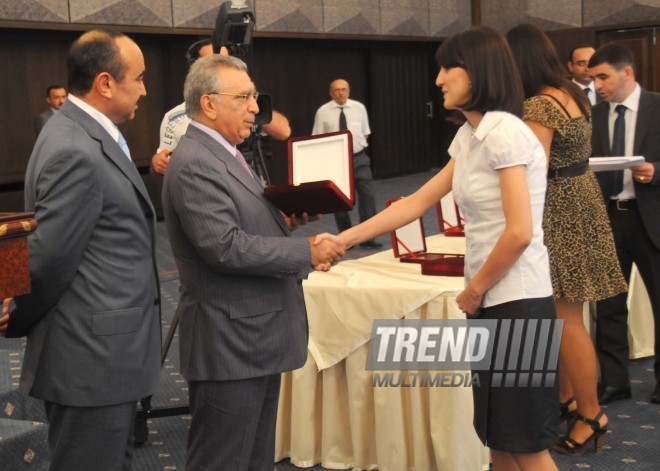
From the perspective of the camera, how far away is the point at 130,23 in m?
10.2

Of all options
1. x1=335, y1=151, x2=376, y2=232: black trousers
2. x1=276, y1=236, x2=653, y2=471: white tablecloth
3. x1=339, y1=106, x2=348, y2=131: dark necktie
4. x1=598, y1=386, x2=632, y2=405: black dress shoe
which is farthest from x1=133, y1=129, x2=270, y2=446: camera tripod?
x1=339, y1=106, x2=348, y2=131: dark necktie

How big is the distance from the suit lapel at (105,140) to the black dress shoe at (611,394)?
8.67 ft

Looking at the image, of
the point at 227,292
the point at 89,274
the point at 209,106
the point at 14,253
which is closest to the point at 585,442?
the point at 227,292

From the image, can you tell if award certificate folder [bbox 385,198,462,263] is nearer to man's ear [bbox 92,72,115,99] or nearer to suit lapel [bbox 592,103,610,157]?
suit lapel [bbox 592,103,610,157]

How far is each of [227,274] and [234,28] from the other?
5.29 feet

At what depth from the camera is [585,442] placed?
3479 mm

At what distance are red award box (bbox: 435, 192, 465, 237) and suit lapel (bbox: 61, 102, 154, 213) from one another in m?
2.37

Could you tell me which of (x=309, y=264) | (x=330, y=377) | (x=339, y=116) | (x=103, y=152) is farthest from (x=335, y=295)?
(x=339, y=116)

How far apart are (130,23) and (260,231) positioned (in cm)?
851

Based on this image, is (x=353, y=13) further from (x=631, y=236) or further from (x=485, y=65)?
(x=485, y=65)

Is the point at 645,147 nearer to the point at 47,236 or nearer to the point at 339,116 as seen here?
the point at 47,236

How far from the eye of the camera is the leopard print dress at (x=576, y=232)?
10.7 feet

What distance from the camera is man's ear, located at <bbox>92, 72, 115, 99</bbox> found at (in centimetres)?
217

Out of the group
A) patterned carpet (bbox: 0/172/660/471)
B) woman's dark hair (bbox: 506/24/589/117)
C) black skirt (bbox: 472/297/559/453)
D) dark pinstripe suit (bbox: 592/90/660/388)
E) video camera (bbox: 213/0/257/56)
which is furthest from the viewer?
dark pinstripe suit (bbox: 592/90/660/388)
